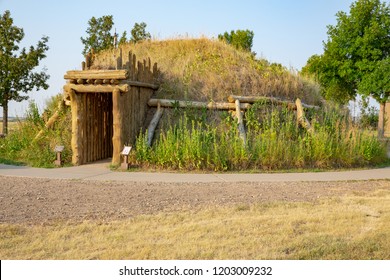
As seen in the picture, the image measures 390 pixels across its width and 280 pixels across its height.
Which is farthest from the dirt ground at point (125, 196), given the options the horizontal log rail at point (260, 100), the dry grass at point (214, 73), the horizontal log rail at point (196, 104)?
the dry grass at point (214, 73)

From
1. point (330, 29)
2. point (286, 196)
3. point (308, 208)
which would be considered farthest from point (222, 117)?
point (330, 29)

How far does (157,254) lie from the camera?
5266 millimetres

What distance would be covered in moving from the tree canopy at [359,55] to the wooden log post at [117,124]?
17874 mm

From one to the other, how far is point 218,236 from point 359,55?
2502cm

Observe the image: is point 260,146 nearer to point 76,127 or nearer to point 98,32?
point 76,127

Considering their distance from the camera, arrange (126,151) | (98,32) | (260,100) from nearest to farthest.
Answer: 1. (126,151)
2. (260,100)
3. (98,32)

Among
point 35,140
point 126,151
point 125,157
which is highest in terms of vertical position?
point 35,140


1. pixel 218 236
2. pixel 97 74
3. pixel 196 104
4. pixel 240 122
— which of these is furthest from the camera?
pixel 196 104

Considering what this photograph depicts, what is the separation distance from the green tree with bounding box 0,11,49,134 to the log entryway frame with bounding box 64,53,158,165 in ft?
24.3

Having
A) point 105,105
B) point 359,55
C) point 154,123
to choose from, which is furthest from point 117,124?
point 359,55

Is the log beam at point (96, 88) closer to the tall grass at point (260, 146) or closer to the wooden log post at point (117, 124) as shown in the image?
the wooden log post at point (117, 124)

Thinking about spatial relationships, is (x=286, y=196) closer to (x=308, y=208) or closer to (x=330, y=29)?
(x=308, y=208)

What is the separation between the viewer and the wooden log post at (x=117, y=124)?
11925 millimetres

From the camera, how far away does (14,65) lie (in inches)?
780
